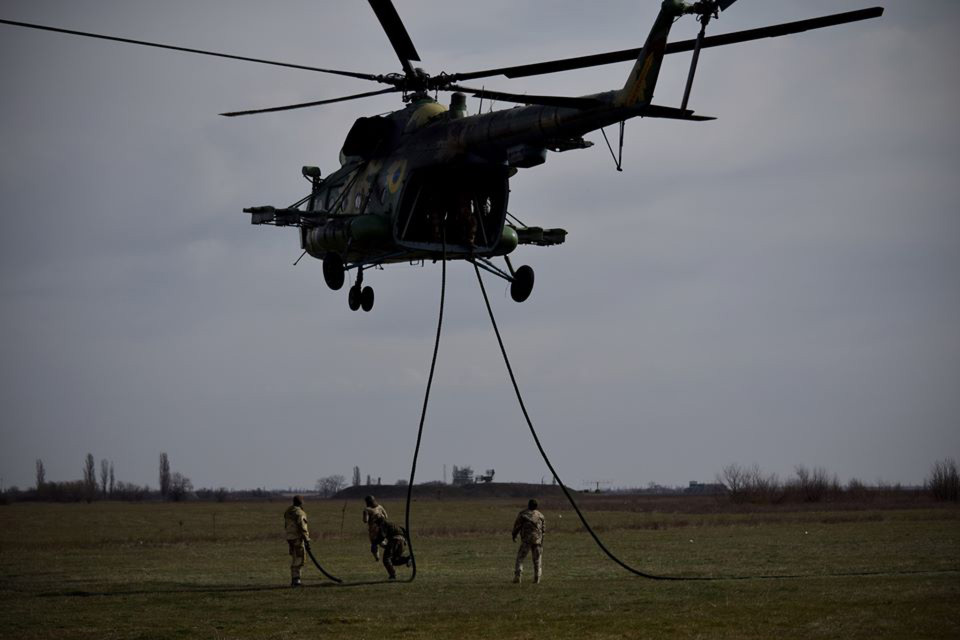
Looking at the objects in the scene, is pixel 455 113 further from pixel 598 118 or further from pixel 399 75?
pixel 598 118

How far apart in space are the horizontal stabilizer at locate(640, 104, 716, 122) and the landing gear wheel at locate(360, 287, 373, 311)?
314 inches

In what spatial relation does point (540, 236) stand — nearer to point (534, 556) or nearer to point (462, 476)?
point (534, 556)

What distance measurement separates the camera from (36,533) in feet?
170

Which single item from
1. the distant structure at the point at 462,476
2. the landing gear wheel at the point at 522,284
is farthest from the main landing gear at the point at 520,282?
the distant structure at the point at 462,476

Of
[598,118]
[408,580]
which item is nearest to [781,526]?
[408,580]

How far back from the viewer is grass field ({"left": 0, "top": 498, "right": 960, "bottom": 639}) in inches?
762

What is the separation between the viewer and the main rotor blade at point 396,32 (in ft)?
69.5

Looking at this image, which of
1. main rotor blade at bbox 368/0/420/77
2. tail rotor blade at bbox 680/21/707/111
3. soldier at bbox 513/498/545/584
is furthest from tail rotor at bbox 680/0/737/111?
soldier at bbox 513/498/545/584

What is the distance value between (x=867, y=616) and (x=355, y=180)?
42.0 ft

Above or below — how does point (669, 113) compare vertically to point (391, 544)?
above

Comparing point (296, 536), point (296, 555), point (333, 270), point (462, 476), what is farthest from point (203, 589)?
point (462, 476)

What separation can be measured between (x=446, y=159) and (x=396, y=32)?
2.40 metres

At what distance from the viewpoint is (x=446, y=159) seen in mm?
22969

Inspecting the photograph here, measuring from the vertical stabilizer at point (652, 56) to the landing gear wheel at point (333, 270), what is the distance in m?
7.82
